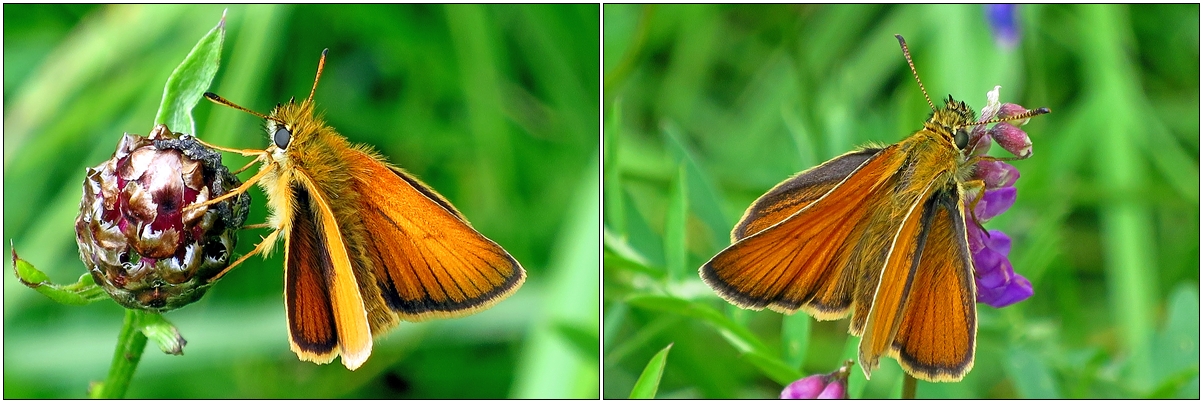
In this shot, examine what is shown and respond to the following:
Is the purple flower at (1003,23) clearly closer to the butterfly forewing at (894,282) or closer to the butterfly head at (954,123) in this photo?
the butterfly head at (954,123)

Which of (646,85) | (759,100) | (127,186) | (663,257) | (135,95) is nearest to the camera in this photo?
(127,186)

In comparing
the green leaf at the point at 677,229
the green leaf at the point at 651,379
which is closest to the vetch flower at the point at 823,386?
the green leaf at the point at 651,379

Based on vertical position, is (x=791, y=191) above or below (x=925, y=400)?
above

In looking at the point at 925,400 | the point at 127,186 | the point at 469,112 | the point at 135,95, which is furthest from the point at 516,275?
the point at 135,95

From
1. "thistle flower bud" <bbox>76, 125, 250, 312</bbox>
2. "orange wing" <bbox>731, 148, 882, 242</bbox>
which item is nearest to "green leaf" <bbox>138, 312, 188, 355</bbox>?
"thistle flower bud" <bbox>76, 125, 250, 312</bbox>

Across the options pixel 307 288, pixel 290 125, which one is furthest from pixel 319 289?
pixel 290 125

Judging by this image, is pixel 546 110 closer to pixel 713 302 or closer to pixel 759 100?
pixel 759 100

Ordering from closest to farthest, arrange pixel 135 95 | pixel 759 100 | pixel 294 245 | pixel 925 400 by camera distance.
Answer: pixel 294 245, pixel 925 400, pixel 135 95, pixel 759 100

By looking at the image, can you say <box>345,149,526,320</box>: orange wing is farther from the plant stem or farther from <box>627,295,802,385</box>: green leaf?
the plant stem
